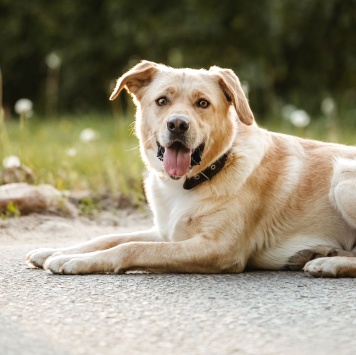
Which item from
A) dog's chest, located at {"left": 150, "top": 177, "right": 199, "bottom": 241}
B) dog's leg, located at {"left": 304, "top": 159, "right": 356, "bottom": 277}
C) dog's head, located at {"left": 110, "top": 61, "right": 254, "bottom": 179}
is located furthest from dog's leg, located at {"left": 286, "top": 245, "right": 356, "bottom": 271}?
dog's head, located at {"left": 110, "top": 61, "right": 254, "bottom": 179}

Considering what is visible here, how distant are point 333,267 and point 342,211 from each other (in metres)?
0.48

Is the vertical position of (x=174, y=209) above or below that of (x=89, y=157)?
below

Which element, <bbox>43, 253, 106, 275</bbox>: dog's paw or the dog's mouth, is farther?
the dog's mouth

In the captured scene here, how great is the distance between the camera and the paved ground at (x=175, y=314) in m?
3.50

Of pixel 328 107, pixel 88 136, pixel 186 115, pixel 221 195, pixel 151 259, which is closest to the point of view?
pixel 151 259

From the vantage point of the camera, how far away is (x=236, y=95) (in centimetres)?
534

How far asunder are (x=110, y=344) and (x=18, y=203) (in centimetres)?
409

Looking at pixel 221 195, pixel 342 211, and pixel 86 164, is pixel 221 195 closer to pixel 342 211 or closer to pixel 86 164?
pixel 342 211

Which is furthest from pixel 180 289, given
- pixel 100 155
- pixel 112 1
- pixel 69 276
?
pixel 112 1

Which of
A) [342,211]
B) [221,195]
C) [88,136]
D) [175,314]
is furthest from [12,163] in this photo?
[175,314]

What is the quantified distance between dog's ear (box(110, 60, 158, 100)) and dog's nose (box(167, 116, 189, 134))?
0.59 meters

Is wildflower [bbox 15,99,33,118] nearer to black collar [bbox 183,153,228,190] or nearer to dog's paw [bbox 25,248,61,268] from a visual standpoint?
dog's paw [bbox 25,248,61,268]

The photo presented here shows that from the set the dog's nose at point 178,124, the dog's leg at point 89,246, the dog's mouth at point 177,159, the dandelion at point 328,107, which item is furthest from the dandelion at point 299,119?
the dog's nose at point 178,124

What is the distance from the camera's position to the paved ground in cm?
350
